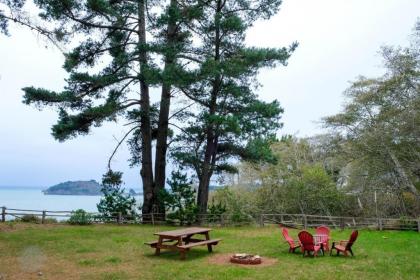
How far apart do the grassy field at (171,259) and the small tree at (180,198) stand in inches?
187

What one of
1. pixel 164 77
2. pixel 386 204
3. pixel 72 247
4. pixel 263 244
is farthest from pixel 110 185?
pixel 386 204

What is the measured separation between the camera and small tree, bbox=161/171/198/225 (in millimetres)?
20469

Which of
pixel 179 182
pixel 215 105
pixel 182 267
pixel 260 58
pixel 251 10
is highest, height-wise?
pixel 251 10

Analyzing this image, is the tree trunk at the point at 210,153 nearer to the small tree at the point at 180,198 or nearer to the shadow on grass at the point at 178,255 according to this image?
the small tree at the point at 180,198

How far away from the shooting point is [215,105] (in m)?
21.0

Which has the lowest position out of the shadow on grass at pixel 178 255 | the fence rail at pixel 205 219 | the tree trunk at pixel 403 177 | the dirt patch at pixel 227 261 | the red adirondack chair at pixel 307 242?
the dirt patch at pixel 227 261

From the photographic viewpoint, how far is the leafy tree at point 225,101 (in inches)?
773

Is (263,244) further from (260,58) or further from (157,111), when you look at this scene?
(157,111)

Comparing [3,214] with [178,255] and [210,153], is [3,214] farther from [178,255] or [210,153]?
[178,255]

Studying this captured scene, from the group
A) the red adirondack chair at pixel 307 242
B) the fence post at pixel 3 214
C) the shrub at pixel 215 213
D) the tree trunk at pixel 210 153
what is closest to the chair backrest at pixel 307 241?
the red adirondack chair at pixel 307 242

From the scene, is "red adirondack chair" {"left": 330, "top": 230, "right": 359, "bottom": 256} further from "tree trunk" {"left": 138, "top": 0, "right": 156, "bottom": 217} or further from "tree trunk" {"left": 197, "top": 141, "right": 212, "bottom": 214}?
"tree trunk" {"left": 138, "top": 0, "right": 156, "bottom": 217}

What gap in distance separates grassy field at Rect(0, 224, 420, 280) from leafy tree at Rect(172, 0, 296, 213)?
18.6 feet

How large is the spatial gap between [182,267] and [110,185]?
12618 millimetres

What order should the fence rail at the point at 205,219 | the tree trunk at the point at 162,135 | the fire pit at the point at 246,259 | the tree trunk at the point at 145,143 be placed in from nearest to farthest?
1. the fire pit at the point at 246,259
2. the fence rail at the point at 205,219
3. the tree trunk at the point at 145,143
4. the tree trunk at the point at 162,135
